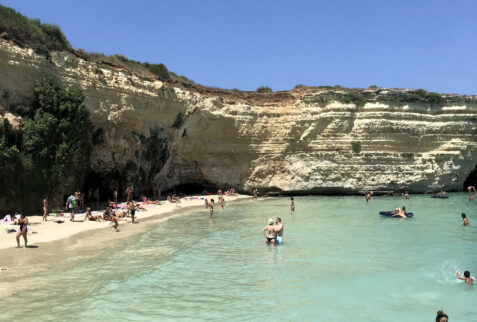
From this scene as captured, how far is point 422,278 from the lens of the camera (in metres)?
10.9

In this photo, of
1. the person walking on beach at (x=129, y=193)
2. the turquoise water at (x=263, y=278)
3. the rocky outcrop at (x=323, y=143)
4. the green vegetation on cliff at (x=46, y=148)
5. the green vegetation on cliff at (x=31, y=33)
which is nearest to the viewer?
the turquoise water at (x=263, y=278)

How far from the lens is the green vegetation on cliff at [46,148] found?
18.9 m

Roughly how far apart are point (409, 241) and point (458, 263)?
3415mm

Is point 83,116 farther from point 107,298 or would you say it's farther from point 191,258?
point 107,298

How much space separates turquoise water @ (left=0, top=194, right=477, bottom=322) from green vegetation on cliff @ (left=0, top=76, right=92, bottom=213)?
7.06 m

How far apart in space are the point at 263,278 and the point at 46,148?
1492 centimetres

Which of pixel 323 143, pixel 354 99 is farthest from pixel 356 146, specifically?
pixel 354 99

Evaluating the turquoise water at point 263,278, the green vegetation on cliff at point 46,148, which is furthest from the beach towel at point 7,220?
the turquoise water at point 263,278

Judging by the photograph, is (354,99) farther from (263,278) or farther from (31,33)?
(263,278)

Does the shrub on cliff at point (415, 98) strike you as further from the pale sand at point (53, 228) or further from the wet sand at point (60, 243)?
the wet sand at point (60, 243)

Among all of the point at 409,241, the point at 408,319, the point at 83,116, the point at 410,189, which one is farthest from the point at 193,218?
the point at 410,189

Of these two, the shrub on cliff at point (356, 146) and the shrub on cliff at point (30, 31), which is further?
the shrub on cliff at point (356, 146)

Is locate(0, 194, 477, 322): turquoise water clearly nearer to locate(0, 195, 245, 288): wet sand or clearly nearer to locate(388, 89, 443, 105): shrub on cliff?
locate(0, 195, 245, 288): wet sand

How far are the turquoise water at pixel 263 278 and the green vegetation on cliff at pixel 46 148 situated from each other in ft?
23.2
